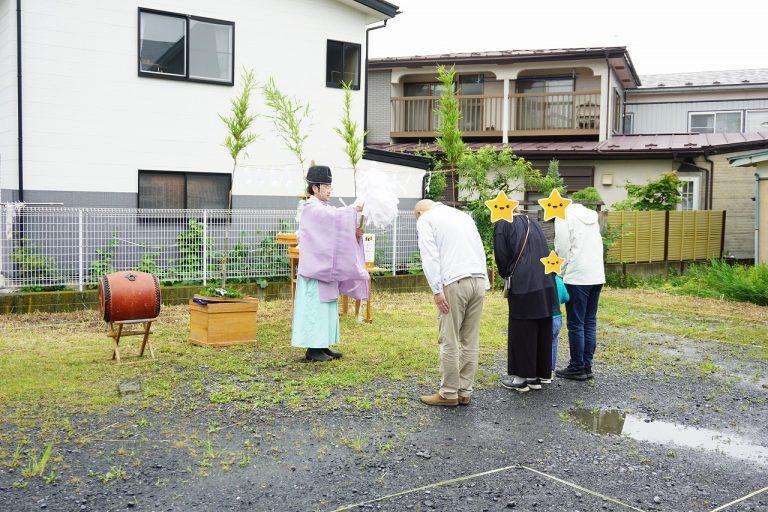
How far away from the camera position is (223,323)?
809cm

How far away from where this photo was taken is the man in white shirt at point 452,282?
581 centimetres

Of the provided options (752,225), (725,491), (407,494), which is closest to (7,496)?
(407,494)

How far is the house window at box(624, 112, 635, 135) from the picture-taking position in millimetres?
22578

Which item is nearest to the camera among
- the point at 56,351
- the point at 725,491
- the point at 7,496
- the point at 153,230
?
the point at 7,496

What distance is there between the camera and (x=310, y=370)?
23.1 feet

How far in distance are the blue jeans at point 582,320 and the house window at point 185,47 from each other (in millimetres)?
8251

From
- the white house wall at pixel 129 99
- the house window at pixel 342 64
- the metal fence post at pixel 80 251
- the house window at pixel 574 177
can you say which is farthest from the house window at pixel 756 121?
the metal fence post at pixel 80 251

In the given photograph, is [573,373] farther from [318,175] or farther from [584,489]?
[318,175]

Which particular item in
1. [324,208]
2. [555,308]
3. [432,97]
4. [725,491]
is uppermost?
[432,97]

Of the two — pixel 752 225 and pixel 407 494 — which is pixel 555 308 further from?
pixel 752 225

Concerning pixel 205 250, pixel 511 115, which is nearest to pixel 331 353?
pixel 205 250

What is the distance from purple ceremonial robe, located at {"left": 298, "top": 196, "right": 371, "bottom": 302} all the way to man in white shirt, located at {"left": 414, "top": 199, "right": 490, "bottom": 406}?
150 centimetres

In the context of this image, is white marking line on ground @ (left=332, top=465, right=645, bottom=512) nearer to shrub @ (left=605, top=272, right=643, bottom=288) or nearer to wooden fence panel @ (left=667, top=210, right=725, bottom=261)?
shrub @ (left=605, top=272, right=643, bottom=288)

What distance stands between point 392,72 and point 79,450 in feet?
58.6
